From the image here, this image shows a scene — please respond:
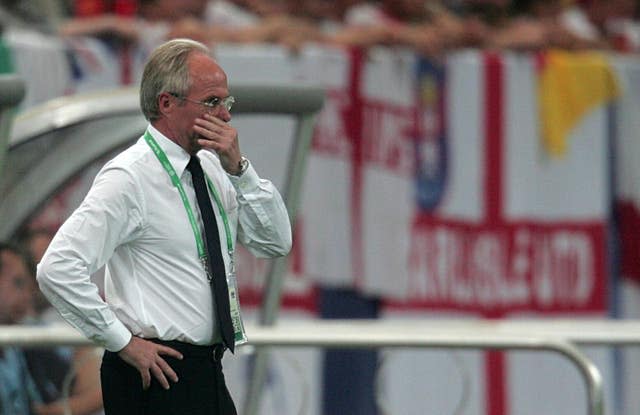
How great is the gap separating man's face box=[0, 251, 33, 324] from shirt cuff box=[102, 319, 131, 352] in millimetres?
1901

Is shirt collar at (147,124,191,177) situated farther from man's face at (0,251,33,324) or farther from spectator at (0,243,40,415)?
man's face at (0,251,33,324)

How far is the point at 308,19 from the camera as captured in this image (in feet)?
26.3

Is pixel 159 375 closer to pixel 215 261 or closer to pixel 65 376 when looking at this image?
pixel 215 261

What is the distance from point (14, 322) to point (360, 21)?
2.95 metres

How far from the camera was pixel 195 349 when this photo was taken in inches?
161

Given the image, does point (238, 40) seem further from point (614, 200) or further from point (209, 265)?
point (209, 265)

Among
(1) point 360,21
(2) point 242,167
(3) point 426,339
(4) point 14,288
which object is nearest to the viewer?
(2) point 242,167

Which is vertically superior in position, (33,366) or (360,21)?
(360,21)

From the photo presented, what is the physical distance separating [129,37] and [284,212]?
3.17 metres

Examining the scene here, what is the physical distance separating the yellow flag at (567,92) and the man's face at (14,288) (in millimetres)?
2825

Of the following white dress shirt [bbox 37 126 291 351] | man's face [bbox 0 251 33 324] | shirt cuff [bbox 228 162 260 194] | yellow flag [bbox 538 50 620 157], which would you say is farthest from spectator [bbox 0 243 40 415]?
yellow flag [bbox 538 50 620 157]

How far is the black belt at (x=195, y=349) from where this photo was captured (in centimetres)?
406

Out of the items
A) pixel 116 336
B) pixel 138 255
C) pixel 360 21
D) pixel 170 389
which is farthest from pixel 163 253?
pixel 360 21

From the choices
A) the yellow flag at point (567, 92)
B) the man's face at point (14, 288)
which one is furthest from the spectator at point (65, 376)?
the yellow flag at point (567, 92)
